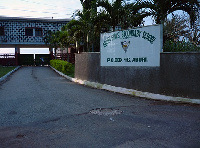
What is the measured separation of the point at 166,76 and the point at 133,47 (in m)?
2.11

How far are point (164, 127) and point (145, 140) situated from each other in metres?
0.93

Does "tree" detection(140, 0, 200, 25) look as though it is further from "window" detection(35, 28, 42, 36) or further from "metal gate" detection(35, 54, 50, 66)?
"metal gate" detection(35, 54, 50, 66)

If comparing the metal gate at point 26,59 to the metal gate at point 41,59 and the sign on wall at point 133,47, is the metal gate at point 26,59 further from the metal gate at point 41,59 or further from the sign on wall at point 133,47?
the sign on wall at point 133,47

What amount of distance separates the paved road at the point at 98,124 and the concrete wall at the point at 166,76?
26.9 inches

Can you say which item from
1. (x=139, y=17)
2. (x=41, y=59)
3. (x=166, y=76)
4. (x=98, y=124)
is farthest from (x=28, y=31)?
(x=98, y=124)

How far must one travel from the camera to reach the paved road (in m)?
3.93

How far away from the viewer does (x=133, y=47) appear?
357 inches

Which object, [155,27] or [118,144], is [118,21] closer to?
[155,27]

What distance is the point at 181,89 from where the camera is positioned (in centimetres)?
721

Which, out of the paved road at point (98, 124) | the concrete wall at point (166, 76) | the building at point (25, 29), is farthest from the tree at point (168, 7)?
the building at point (25, 29)

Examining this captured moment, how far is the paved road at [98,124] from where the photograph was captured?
12.9 ft

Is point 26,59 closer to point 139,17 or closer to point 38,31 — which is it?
point 38,31

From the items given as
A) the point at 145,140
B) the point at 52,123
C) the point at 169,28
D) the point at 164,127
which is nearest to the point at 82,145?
the point at 145,140

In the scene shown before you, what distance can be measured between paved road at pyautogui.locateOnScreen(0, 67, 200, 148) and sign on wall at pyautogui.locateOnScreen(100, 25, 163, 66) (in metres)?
1.89
